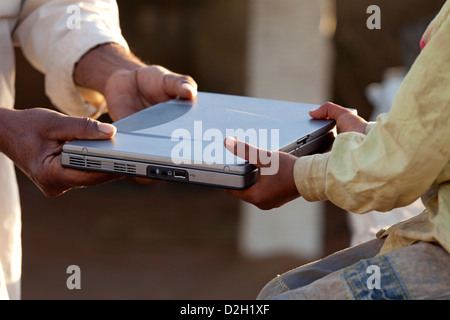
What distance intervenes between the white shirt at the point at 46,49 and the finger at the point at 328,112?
2.85 ft

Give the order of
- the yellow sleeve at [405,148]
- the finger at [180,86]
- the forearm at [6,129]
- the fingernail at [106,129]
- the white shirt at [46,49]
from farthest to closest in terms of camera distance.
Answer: the white shirt at [46,49], the finger at [180,86], the forearm at [6,129], the fingernail at [106,129], the yellow sleeve at [405,148]

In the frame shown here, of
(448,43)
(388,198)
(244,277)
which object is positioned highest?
(448,43)

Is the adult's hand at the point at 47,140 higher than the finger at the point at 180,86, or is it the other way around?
the finger at the point at 180,86

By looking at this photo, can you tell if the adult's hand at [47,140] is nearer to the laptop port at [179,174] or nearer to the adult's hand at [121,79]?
the laptop port at [179,174]

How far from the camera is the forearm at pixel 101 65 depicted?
2592 millimetres

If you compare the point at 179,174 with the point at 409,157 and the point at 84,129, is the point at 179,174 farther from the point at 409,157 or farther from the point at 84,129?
the point at 409,157

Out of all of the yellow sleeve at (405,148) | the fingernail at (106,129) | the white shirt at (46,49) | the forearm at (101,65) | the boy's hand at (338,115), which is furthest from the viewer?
the forearm at (101,65)

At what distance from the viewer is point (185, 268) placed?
7.69m

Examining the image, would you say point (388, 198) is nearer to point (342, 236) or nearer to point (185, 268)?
point (185, 268)

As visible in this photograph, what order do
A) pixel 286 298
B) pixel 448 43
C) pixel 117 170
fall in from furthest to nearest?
pixel 117 170 → pixel 286 298 → pixel 448 43

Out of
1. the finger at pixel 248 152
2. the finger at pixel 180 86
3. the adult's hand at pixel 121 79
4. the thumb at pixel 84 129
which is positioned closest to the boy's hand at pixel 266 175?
the finger at pixel 248 152

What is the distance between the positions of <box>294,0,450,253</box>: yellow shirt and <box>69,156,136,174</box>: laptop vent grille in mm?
388
